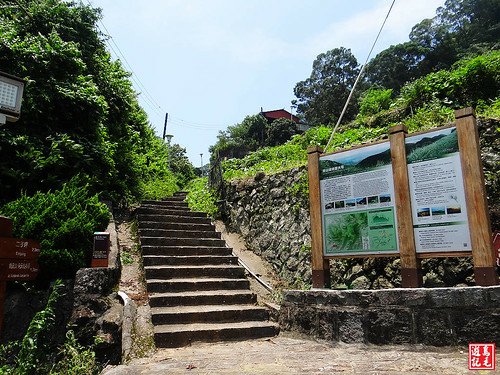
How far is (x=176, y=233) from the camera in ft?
24.3

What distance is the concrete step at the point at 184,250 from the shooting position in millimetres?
6398

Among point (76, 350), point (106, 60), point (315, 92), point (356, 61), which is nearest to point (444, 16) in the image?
point (356, 61)

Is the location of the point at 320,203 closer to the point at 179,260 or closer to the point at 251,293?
the point at 251,293

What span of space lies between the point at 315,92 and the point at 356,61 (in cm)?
492

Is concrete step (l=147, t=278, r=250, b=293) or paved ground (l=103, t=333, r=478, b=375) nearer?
paved ground (l=103, t=333, r=478, b=375)

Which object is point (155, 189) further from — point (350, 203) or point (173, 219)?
point (350, 203)

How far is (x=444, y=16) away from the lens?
114 feet

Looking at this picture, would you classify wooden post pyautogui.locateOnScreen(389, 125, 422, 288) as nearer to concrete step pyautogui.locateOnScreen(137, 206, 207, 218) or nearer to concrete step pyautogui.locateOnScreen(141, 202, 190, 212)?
concrete step pyautogui.locateOnScreen(137, 206, 207, 218)

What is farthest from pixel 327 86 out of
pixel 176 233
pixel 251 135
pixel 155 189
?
pixel 176 233

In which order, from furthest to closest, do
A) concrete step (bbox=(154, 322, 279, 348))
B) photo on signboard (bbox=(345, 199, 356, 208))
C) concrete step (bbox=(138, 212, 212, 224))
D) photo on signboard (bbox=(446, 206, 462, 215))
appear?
concrete step (bbox=(138, 212, 212, 224)) < photo on signboard (bbox=(345, 199, 356, 208)) < concrete step (bbox=(154, 322, 279, 348)) < photo on signboard (bbox=(446, 206, 462, 215))

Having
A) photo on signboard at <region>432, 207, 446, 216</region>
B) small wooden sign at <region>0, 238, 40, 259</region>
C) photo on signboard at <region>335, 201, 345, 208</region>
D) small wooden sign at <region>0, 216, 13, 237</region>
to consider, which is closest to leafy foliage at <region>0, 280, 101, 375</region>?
small wooden sign at <region>0, 238, 40, 259</region>

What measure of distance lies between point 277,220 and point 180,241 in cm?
207

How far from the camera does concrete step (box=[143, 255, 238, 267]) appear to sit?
610 cm

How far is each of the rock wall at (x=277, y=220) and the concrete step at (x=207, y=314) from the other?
1159 mm
